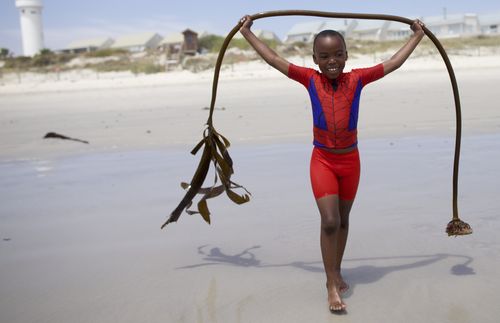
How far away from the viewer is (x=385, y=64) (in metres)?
3.64

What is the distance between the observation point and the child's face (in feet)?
11.1

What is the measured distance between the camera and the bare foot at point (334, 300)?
10.6 feet

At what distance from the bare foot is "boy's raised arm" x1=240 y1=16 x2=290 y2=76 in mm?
1245

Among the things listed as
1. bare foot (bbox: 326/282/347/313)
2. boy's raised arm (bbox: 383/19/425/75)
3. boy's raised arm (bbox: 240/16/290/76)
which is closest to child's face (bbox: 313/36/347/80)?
boy's raised arm (bbox: 240/16/290/76)

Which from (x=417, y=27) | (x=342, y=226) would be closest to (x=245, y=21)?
(x=417, y=27)

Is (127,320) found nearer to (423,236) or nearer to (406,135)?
(423,236)

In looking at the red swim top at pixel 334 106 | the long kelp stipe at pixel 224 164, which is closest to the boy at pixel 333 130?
the red swim top at pixel 334 106

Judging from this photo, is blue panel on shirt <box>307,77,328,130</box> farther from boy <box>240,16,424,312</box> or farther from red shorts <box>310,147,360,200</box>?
red shorts <box>310,147,360,200</box>

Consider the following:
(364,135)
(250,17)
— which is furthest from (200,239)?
(364,135)

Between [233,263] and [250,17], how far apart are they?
5.18ft

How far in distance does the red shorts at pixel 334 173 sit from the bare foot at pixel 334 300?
0.50 metres

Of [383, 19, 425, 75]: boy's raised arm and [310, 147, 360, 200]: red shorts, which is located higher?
[383, 19, 425, 75]: boy's raised arm

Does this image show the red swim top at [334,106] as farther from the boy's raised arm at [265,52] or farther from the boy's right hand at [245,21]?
the boy's right hand at [245,21]

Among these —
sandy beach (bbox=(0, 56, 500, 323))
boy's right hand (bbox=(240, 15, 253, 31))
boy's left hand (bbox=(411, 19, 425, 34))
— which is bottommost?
sandy beach (bbox=(0, 56, 500, 323))
